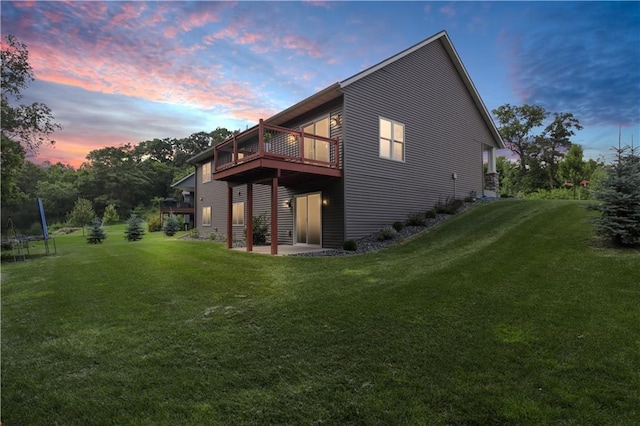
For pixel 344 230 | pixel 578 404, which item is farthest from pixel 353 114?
pixel 578 404

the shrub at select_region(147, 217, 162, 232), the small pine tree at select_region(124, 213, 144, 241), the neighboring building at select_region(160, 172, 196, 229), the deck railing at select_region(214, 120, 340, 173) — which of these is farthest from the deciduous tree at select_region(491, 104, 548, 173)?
the shrub at select_region(147, 217, 162, 232)

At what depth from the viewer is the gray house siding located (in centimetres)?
1200

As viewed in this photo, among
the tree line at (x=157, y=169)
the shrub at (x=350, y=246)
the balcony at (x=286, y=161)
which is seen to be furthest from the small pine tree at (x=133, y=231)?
the shrub at (x=350, y=246)

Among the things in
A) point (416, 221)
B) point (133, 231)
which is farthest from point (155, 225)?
point (416, 221)

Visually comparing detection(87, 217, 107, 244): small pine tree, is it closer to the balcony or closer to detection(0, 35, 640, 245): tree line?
detection(0, 35, 640, 245): tree line

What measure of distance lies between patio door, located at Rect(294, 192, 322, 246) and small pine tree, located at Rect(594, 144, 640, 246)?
8.23 m

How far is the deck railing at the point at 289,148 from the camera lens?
1052 cm

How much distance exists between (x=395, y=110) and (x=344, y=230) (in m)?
5.51

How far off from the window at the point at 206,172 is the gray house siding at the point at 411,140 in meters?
13.6

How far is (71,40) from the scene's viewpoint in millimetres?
9727

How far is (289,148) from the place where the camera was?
46.8ft

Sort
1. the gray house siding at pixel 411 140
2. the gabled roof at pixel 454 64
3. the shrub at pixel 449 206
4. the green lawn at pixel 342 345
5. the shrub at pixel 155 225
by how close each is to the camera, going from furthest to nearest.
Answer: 1. the shrub at pixel 155 225
2. the shrub at pixel 449 206
3. the gray house siding at pixel 411 140
4. the gabled roof at pixel 454 64
5. the green lawn at pixel 342 345

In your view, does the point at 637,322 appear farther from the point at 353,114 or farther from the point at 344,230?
the point at 353,114

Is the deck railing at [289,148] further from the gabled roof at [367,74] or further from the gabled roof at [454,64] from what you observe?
the gabled roof at [454,64]
